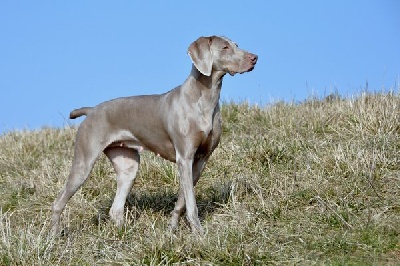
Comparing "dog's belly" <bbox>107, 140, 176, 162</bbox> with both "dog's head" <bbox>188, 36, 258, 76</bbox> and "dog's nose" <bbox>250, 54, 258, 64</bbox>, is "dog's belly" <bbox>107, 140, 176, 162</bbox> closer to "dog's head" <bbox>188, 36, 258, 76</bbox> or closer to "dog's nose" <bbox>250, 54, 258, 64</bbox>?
"dog's head" <bbox>188, 36, 258, 76</bbox>

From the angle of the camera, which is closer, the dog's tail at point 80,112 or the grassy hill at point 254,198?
the grassy hill at point 254,198

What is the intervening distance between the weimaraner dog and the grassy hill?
0.41 meters

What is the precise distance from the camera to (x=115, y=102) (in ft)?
22.5

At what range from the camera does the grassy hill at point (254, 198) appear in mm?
5090

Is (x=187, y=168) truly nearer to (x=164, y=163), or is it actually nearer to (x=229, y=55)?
(x=229, y=55)

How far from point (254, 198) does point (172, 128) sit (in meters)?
1.30

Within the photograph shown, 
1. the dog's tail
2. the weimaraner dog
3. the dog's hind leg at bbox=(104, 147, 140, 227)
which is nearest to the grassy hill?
the dog's hind leg at bbox=(104, 147, 140, 227)

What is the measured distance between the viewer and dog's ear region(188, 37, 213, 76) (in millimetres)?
6035

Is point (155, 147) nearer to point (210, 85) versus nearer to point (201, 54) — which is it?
point (210, 85)

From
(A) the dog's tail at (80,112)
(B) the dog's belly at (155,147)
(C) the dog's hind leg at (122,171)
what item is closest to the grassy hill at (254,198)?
(C) the dog's hind leg at (122,171)

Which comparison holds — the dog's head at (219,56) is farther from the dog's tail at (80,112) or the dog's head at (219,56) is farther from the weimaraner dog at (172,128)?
the dog's tail at (80,112)

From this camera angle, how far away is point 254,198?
6973 millimetres

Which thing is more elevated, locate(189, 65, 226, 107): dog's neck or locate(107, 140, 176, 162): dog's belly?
locate(189, 65, 226, 107): dog's neck

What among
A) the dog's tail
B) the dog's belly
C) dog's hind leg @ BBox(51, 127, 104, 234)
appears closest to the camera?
the dog's belly
